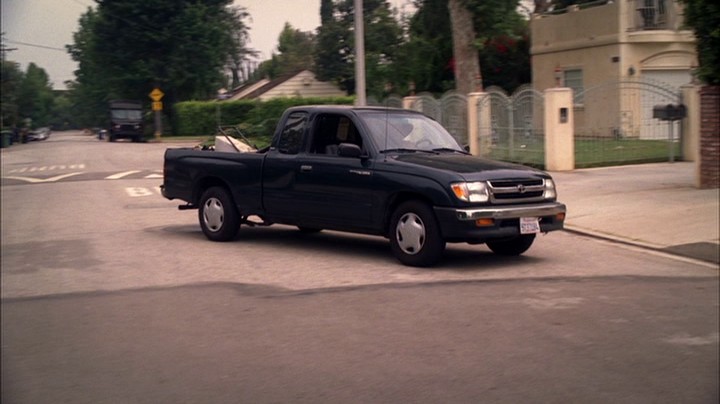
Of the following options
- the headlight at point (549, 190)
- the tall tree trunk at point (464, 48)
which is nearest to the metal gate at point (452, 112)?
the tall tree trunk at point (464, 48)

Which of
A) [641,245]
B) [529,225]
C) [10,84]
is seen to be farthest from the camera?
[641,245]

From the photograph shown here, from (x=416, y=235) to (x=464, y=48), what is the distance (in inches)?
750

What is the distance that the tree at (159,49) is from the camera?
711 centimetres

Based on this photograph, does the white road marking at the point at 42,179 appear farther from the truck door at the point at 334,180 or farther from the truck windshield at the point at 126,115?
the truck windshield at the point at 126,115

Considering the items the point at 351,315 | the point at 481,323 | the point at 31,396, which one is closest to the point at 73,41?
the point at 31,396

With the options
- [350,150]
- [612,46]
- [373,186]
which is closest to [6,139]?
[350,150]

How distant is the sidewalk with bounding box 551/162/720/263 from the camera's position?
11508 mm

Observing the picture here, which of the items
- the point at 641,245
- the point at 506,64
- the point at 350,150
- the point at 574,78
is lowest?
the point at 641,245

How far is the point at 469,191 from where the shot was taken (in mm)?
9539

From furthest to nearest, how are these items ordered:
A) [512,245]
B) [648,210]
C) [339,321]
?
[648,210], [512,245], [339,321]

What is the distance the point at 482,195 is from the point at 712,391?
404cm

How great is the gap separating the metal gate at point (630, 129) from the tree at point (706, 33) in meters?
6.09

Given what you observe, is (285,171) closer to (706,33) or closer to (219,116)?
(219,116)

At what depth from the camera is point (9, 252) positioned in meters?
11.8
